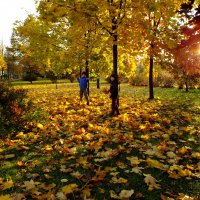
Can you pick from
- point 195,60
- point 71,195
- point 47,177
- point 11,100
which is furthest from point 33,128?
point 195,60

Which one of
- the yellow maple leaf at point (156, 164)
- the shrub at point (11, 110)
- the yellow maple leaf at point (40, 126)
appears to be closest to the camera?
the yellow maple leaf at point (156, 164)

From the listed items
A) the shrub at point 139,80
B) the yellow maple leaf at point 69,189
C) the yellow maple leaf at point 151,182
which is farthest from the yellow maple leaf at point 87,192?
the shrub at point 139,80

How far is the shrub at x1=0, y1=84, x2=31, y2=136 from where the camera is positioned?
710cm

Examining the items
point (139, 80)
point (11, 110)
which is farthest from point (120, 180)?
point (139, 80)

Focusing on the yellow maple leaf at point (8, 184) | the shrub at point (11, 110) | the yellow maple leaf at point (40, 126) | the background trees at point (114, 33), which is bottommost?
the yellow maple leaf at point (8, 184)

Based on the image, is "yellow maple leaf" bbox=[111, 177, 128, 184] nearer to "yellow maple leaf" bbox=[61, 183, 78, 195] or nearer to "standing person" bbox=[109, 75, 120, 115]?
"yellow maple leaf" bbox=[61, 183, 78, 195]

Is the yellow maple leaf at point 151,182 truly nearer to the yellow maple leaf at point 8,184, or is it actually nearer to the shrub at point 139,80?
the yellow maple leaf at point 8,184

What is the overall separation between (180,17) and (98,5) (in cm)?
936

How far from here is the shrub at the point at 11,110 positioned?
7.10 m

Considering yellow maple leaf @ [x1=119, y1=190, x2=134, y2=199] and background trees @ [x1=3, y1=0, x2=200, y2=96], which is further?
background trees @ [x1=3, y1=0, x2=200, y2=96]

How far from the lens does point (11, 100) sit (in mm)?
7988

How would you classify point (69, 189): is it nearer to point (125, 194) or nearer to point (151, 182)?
point (125, 194)

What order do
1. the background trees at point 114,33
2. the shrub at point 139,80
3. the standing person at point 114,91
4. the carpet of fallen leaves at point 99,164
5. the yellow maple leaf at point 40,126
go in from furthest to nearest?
the shrub at point 139,80, the standing person at point 114,91, the background trees at point 114,33, the yellow maple leaf at point 40,126, the carpet of fallen leaves at point 99,164

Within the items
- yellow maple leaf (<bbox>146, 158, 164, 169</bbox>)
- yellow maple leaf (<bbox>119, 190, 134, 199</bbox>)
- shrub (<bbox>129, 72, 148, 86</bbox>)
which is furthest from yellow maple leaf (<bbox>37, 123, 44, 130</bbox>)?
shrub (<bbox>129, 72, 148, 86</bbox>)
